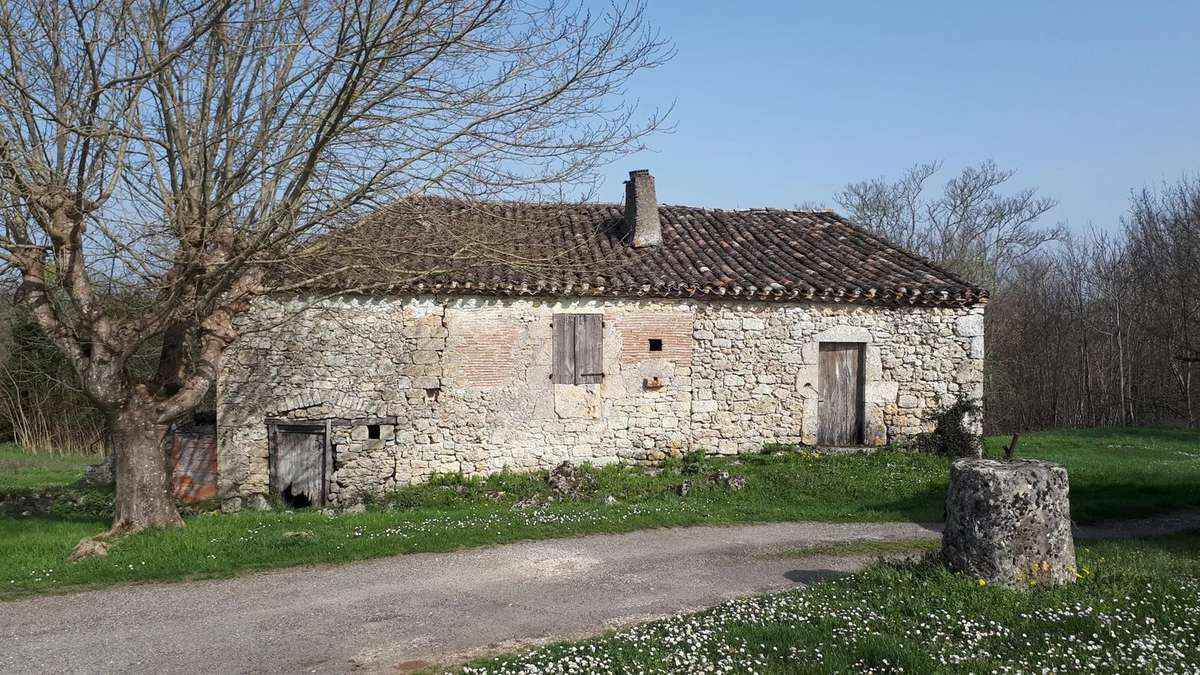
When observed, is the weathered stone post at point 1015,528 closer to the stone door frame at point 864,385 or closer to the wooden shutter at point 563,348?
the stone door frame at point 864,385

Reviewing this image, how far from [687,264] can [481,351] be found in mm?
3771

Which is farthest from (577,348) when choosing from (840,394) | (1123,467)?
(1123,467)

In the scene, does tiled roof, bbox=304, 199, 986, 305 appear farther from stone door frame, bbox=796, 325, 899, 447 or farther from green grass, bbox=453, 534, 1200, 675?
green grass, bbox=453, 534, 1200, 675

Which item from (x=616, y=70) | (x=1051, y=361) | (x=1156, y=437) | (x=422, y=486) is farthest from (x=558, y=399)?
(x=1051, y=361)

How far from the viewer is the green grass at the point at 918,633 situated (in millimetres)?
4422

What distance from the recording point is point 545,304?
40.2 ft

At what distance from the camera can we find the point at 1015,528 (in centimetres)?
579

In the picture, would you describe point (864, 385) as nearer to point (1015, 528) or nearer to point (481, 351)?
point (481, 351)

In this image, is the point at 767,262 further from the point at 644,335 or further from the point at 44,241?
the point at 44,241

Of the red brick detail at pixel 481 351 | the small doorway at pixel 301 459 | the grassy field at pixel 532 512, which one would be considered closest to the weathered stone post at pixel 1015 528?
the grassy field at pixel 532 512

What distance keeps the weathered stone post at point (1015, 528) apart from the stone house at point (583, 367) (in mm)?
6814

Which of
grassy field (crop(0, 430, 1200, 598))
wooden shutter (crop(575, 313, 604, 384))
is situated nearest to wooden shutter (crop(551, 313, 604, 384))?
wooden shutter (crop(575, 313, 604, 384))

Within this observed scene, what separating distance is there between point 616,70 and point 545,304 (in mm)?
5131

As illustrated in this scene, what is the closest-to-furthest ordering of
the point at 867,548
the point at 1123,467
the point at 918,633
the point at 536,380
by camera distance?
the point at 918,633, the point at 867,548, the point at 536,380, the point at 1123,467
